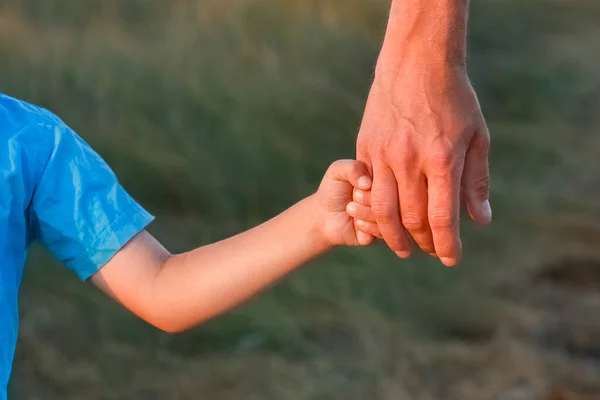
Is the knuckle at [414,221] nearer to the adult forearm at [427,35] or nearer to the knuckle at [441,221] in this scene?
the knuckle at [441,221]

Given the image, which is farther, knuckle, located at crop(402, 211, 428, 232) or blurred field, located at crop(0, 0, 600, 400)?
blurred field, located at crop(0, 0, 600, 400)

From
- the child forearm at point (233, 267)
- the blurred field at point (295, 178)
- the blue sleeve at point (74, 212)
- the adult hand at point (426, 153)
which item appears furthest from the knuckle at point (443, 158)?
the blurred field at point (295, 178)

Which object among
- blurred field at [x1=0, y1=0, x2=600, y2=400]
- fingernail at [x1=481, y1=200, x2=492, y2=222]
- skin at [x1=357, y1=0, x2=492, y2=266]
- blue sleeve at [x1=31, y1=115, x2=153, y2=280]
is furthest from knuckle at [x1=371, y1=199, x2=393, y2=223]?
blurred field at [x1=0, y1=0, x2=600, y2=400]

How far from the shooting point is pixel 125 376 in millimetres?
2641

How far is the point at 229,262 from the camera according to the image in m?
0.96

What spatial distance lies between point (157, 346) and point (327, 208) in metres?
1.93

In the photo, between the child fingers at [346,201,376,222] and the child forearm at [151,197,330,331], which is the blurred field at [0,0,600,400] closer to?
the child forearm at [151,197,330,331]

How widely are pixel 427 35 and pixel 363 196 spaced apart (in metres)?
0.19

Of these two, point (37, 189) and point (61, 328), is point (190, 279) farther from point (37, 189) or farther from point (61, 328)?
Answer: point (61, 328)

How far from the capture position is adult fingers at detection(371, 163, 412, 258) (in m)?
0.80

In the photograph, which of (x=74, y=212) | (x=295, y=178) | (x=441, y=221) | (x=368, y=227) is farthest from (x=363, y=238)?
(x=295, y=178)

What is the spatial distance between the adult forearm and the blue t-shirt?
41 centimetres

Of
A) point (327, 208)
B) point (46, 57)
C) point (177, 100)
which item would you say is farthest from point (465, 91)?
point (46, 57)

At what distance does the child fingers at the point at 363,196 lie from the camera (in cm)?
85
